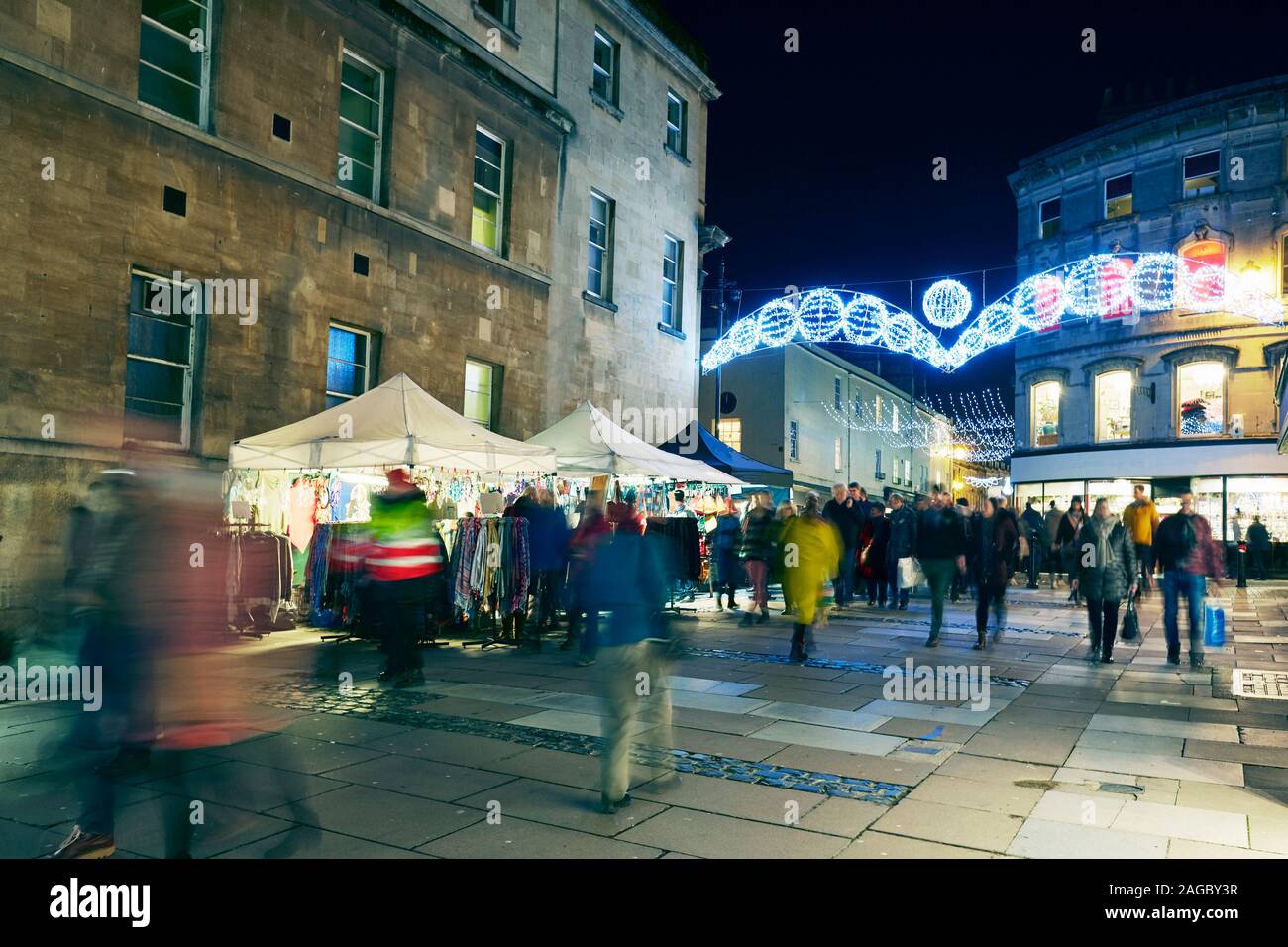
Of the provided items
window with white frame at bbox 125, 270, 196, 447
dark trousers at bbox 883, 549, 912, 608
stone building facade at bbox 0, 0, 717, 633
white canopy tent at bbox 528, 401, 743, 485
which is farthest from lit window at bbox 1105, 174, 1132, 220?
window with white frame at bbox 125, 270, 196, 447

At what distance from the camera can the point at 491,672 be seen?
30.4 ft

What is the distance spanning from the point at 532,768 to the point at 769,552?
28.0 ft

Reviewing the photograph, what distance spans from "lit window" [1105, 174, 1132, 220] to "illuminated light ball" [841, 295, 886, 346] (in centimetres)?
1582

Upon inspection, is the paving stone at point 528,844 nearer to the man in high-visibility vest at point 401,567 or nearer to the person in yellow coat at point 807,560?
the man in high-visibility vest at point 401,567

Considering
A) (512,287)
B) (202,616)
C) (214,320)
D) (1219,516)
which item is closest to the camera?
(202,616)

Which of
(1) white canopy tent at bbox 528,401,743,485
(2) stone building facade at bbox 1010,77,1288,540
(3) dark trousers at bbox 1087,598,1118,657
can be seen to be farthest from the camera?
(2) stone building facade at bbox 1010,77,1288,540

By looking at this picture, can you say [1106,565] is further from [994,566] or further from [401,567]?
[401,567]

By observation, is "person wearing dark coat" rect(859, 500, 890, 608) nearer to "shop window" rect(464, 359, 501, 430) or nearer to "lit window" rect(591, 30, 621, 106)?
"shop window" rect(464, 359, 501, 430)

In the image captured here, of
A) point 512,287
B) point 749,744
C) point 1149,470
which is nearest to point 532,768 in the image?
point 749,744

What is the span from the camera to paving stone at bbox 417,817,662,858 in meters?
4.37

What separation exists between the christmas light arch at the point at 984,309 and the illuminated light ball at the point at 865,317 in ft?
0.07

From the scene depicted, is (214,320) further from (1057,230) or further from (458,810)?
(1057,230)

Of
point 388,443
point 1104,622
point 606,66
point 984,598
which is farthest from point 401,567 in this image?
point 606,66

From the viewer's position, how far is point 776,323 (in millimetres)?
20750
